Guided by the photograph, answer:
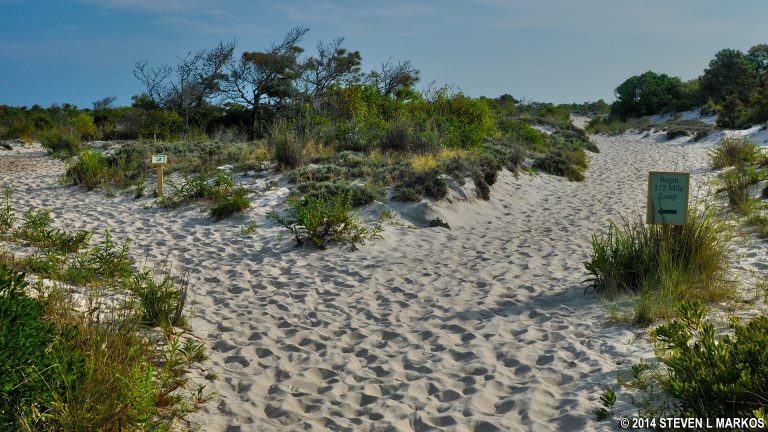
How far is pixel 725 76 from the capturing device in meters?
51.4

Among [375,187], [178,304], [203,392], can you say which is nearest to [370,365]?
[203,392]

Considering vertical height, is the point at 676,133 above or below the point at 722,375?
above

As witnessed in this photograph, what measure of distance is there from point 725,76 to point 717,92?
191 centimetres

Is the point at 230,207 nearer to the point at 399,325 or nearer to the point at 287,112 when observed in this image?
the point at 399,325

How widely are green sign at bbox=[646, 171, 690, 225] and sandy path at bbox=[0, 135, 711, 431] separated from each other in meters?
1.14

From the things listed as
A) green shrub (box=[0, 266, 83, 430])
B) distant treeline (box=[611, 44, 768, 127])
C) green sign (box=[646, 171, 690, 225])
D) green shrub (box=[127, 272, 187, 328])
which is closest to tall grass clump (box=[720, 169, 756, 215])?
green sign (box=[646, 171, 690, 225])

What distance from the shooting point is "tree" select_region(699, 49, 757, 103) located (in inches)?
1965

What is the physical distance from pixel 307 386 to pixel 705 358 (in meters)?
2.80

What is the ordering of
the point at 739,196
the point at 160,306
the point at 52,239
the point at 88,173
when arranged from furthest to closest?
1. the point at 88,173
2. the point at 739,196
3. the point at 52,239
4. the point at 160,306

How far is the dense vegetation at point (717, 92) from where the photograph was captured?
37.8 meters

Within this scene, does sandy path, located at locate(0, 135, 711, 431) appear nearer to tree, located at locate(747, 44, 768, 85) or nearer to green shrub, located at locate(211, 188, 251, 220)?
green shrub, located at locate(211, 188, 251, 220)

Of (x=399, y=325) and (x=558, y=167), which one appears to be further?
(x=558, y=167)

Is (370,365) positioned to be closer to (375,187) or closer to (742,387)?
(742,387)

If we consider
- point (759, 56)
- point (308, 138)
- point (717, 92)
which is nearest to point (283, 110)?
point (308, 138)
